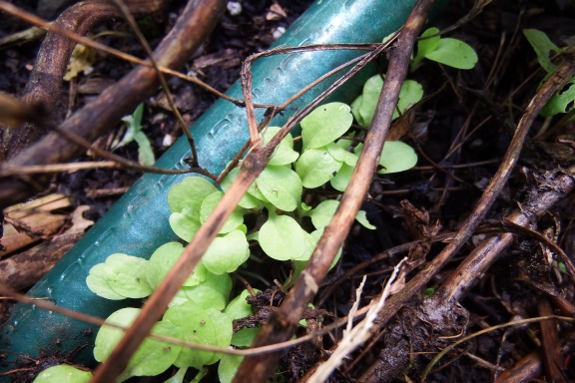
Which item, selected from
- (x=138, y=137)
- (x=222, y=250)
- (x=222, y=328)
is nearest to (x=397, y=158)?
(x=222, y=250)

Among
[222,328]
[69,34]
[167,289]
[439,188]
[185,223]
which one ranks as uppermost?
[69,34]

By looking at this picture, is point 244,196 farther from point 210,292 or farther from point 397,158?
point 397,158

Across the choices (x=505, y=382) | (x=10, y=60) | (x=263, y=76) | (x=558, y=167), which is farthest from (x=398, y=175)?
(x=10, y=60)

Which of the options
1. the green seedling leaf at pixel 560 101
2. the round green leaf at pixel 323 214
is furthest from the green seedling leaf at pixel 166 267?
the green seedling leaf at pixel 560 101

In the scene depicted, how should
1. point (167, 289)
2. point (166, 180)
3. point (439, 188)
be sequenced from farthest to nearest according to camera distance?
1. point (439, 188)
2. point (166, 180)
3. point (167, 289)

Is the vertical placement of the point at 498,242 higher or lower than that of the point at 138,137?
lower

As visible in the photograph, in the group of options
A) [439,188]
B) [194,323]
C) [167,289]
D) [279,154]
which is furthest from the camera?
[439,188]

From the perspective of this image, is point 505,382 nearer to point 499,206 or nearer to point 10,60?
point 499,206

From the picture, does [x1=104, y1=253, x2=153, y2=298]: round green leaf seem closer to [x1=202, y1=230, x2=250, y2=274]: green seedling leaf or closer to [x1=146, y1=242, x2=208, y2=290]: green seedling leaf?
[x1=146, y1=242, x2=208, y2=290]: green seedling leaf
